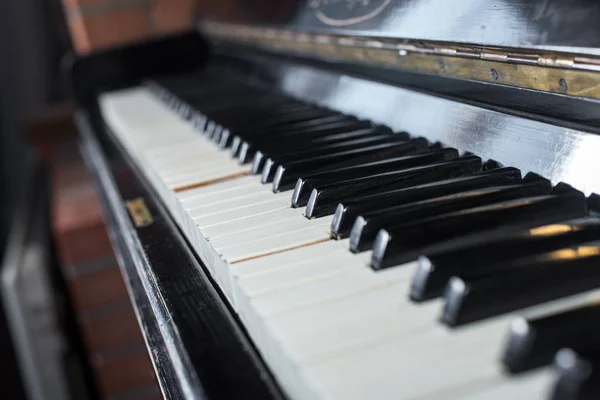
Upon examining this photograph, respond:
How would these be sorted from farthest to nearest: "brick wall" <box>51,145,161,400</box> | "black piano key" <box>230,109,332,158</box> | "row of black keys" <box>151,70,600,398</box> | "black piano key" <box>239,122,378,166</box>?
1. "brick wall" <box>51,145,161,400</box>
2. "black piano key" <box>230,109,332,158</box>
3. "black piano key" <box>239,122,378,166</box>
4. "row of black keys" <box>151,70,600,398</box>

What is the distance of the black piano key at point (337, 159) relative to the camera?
82 centimetres

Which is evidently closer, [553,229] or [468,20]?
[553,229]

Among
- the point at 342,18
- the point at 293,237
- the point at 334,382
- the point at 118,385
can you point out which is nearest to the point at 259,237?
the point at 293,237

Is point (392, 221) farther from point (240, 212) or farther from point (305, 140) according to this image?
point (305, 140)

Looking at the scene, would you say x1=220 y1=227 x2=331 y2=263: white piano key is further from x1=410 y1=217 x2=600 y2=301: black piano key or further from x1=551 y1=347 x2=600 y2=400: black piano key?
x1=551 y1=347 x2=600 y2=400: black piano key

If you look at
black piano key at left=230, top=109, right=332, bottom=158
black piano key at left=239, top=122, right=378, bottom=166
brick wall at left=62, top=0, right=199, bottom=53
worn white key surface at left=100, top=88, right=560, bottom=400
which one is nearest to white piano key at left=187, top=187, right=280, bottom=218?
worn white key surface at left=100, top=88, right=560, bottom=400

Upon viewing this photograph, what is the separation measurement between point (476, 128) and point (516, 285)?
0.36m

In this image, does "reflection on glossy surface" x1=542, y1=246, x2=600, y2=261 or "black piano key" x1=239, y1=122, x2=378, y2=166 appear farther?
"black piano key" x1=239, y1=122, x2=378, y2=166

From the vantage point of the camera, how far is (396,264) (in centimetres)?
54

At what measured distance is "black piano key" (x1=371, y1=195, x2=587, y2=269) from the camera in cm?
54

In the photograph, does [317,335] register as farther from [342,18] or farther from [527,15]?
[342,18]

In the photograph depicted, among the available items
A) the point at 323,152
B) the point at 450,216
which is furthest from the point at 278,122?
the point at 450,216

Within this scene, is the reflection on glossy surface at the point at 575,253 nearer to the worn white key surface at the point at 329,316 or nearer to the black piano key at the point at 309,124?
the worn white key surface at the point at 329,316

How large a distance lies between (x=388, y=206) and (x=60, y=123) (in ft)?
8.14
